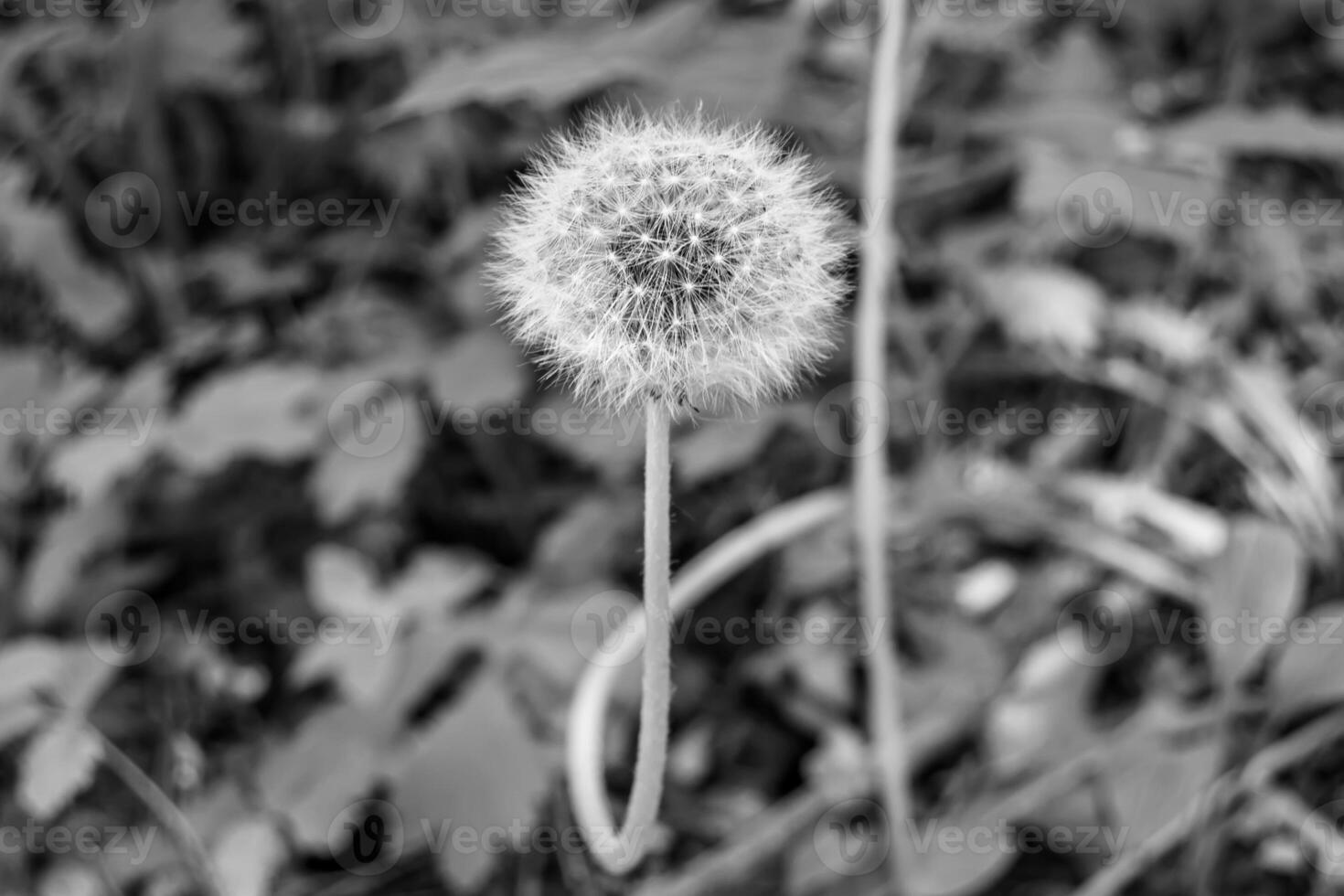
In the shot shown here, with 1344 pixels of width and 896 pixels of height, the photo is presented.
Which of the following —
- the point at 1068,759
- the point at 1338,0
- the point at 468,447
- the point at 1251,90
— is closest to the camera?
the point at 1068,759

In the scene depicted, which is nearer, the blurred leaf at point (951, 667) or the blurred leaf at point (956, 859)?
the blurred leaf at point (956, 859)

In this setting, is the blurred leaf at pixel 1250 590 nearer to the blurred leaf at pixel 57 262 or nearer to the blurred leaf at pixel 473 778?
the blurred leaf at pixel 473 778

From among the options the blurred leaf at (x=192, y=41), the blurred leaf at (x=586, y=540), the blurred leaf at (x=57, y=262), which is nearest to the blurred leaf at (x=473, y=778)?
the blurred leaf at (x=586, y=540)

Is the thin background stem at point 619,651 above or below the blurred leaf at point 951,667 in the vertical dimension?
above

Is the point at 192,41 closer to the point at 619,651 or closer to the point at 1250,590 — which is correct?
the point at 619,651

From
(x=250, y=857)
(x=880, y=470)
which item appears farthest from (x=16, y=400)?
(x=880, y=470)

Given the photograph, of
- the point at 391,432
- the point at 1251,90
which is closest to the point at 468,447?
the point at 391,432

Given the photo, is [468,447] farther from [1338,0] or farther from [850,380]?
[1338,0]
